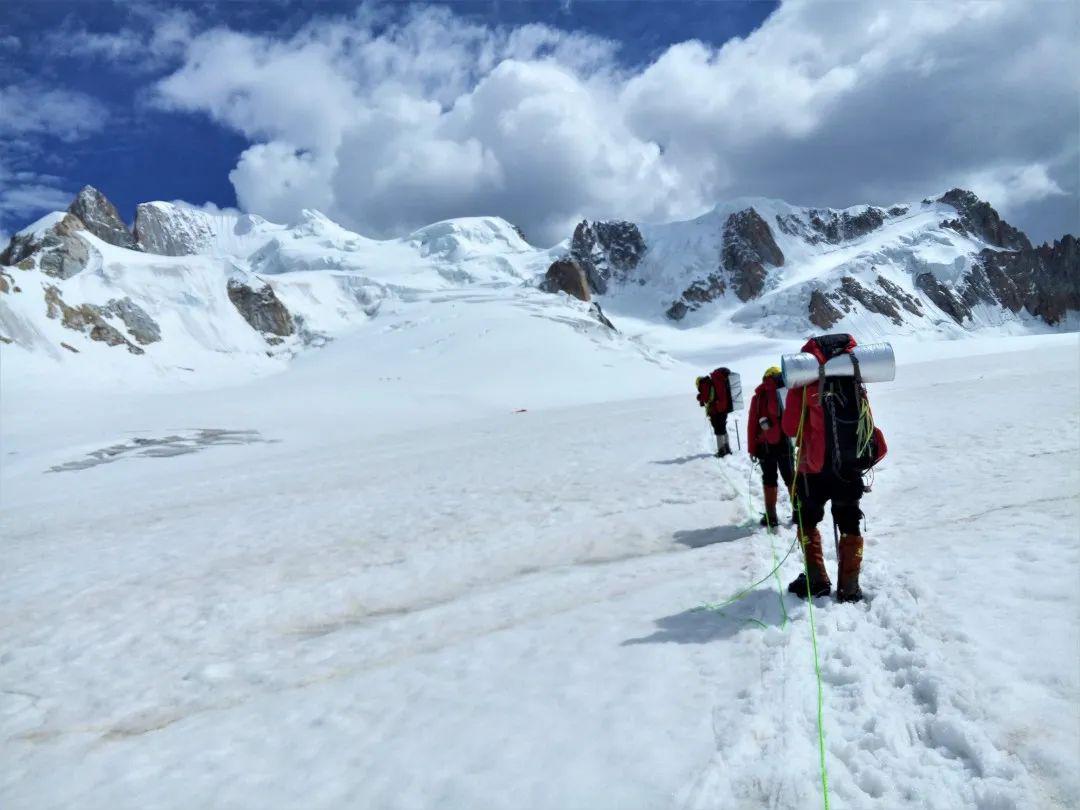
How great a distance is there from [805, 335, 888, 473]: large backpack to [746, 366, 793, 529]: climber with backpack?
270 cm

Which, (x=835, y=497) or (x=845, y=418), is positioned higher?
(x=845, y=418)

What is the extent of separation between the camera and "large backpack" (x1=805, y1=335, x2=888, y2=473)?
230 inches

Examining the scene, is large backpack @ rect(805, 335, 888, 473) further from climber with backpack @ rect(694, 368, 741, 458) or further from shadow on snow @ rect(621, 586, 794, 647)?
climber with backpack @ rect(694, 368, 741, 458)

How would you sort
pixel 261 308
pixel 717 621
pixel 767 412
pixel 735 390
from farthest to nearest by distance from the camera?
pixel 261 308 < pixel 735 390 < pixel 767 412 < pixel 717 621

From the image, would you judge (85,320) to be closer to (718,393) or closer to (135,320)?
(135,320)

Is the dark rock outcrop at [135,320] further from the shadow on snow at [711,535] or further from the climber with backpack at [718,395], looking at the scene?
the shadow on snow at [711,535]

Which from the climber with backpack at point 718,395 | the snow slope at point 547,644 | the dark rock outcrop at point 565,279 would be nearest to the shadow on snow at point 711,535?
the snow slope at point 547,644

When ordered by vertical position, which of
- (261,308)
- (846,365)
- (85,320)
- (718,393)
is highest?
(261,308)

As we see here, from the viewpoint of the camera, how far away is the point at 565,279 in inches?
5891

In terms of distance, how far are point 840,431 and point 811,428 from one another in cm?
24

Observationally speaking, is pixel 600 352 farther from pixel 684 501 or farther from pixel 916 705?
pixel 916 705

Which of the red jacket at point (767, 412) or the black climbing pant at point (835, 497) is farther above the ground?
the red jacket at point (767, 412)

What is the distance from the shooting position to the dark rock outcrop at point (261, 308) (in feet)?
292

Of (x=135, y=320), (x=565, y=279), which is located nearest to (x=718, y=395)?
(x=135, y=320)
